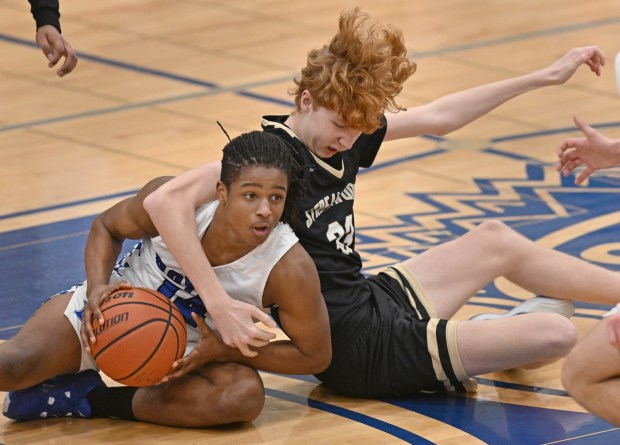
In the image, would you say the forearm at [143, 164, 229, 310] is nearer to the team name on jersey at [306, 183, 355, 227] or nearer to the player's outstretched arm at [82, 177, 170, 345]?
the player's outstretched arm at [82, 177, 170, 345]

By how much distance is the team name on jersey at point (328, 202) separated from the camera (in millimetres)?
4473

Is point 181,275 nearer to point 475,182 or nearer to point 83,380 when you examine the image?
point 83,380

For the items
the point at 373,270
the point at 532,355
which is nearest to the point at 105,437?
the point at 532,355

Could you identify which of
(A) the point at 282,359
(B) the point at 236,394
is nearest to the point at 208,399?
(B) the point at 236,394

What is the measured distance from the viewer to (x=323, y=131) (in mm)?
4383

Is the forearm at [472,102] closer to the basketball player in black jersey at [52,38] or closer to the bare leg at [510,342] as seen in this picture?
the bare leg at [510,342]

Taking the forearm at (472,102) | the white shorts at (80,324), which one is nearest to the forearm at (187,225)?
the white shorts at (80,324)

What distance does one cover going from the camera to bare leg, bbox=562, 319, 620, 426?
358cm

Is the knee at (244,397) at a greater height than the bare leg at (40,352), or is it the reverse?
the bare leg at (40,352)

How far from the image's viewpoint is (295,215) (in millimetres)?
4379

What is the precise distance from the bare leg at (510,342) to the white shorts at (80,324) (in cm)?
83

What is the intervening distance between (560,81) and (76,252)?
227 cm

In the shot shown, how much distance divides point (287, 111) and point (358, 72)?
3740 mm

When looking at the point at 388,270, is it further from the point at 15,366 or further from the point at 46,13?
the point at 46,13
